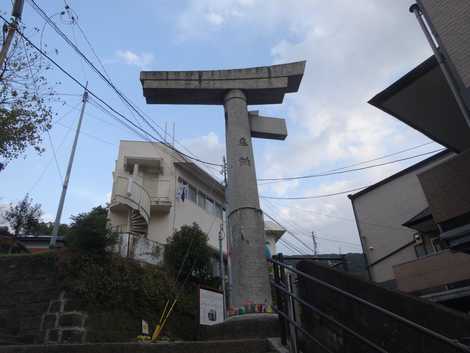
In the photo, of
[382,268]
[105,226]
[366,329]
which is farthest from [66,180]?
[366,329]

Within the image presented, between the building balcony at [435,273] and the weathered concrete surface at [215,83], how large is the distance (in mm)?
6686

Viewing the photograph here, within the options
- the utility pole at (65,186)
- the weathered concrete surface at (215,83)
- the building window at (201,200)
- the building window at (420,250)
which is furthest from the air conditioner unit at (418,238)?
the utility pole at (65,186)

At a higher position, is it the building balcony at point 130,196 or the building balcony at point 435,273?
the building balcony at point 130,196

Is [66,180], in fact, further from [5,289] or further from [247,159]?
[247,159]

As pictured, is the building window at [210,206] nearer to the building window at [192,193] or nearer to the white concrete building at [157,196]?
the white concrete building at [157,196]

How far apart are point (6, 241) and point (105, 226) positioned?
5.97 metres

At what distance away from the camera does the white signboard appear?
9820 millimetres

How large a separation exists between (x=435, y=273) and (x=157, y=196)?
11.5 metres

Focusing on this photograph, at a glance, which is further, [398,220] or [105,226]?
[398,220]

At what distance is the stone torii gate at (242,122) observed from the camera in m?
5.69

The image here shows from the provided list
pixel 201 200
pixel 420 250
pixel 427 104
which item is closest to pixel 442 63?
pixel 427 104

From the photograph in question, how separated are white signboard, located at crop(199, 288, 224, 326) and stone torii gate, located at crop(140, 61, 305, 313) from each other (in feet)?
14.7

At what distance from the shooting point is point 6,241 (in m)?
13.1

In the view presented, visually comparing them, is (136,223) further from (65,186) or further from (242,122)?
(242,122)
